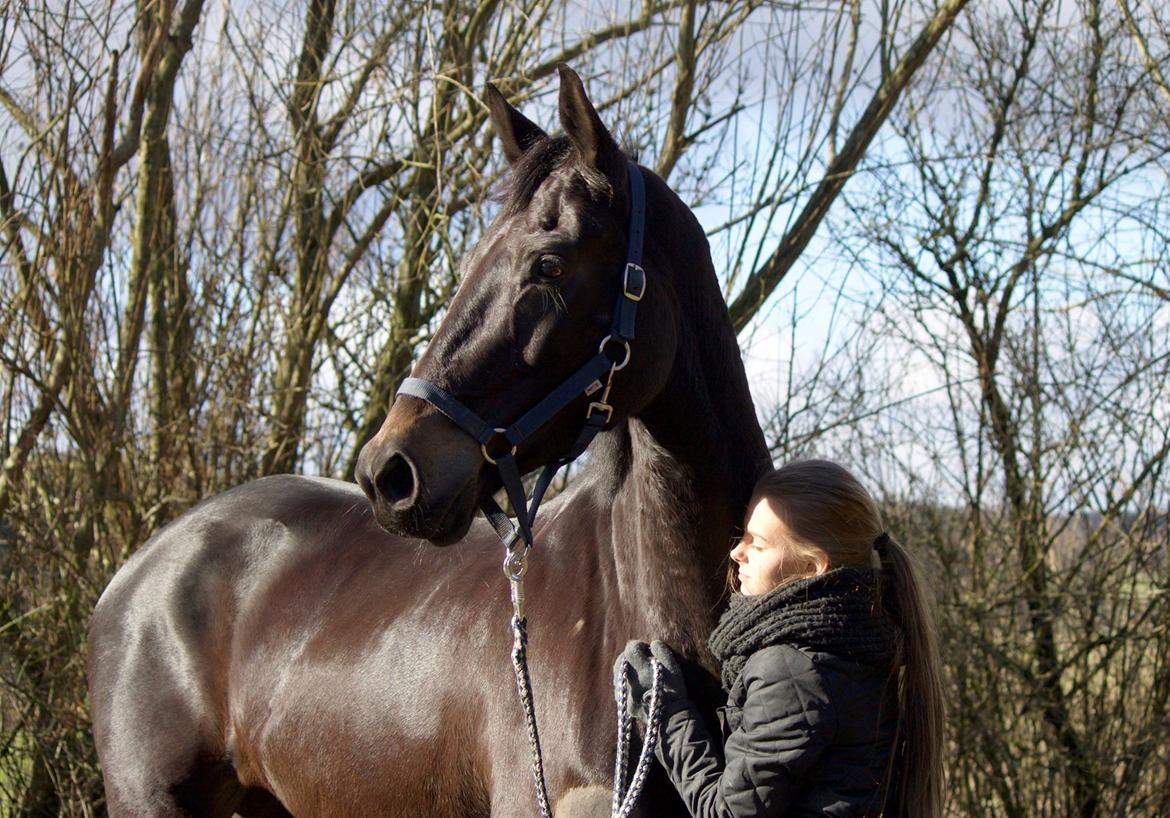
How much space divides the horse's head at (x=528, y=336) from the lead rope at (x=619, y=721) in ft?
0.88

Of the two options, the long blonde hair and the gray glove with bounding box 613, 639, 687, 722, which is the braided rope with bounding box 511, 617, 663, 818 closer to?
the gray glove with bounding box 613, 639, 687, 722

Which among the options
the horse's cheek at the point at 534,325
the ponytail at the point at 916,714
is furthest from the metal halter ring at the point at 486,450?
the ponytail at the point at 916,714

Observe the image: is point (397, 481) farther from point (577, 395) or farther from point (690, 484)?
point (690, 484)

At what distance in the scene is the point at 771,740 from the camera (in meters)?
1.88

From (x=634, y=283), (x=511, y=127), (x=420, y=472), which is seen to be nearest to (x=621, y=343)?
(x=634, y=283)

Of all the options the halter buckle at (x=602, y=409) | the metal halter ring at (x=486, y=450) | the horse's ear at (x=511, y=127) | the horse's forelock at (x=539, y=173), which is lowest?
the metal halter ring at (x=486, y=450)

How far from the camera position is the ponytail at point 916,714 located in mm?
2059

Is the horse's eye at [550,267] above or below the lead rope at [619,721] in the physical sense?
above

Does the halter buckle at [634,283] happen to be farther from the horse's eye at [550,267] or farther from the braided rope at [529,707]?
the braided rope at [529,707]

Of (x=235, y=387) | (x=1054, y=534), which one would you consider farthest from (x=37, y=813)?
(x=1054, y=534)

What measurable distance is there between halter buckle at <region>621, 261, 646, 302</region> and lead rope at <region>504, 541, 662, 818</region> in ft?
1.84

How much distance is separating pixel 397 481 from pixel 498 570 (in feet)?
2.51

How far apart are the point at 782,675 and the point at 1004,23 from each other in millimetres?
5155

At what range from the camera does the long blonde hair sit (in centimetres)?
206
